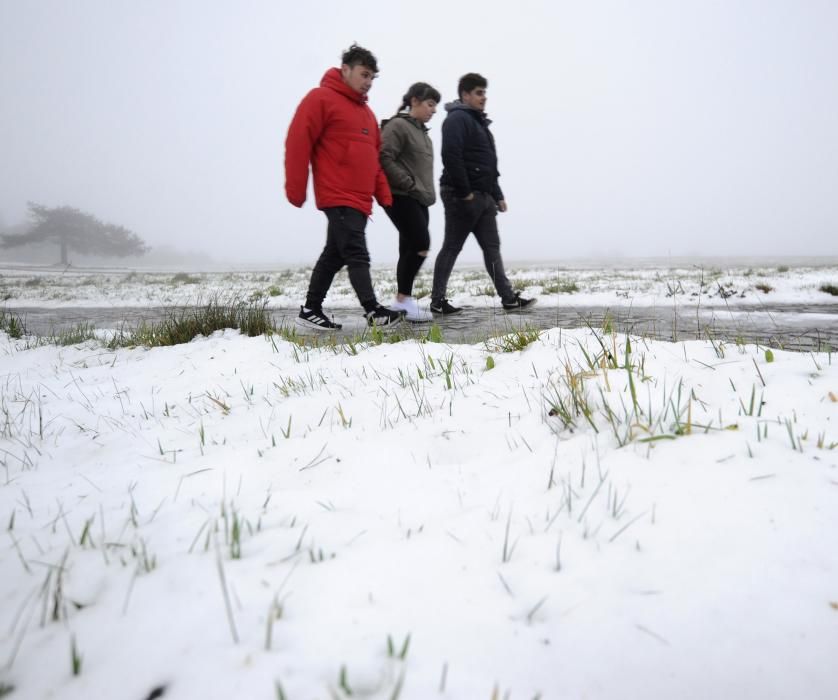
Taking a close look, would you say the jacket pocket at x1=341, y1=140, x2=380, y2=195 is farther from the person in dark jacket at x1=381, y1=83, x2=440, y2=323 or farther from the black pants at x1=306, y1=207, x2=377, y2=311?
the person in dark jacket at x1=381, y1=83, x2=440, y2=323

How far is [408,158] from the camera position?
4961mm

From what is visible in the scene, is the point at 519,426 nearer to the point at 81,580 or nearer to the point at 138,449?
the point at 81,580

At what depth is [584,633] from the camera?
75 centimetres

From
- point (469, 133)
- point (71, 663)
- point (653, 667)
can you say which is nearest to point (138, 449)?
point (71, 663)

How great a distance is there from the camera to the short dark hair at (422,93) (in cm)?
484

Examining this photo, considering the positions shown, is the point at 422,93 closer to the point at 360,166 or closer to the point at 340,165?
the point at 360,166

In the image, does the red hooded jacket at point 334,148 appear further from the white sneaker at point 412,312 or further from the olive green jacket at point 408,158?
the white sneaker at point 412,312

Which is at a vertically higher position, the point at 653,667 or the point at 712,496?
the point at 712,496

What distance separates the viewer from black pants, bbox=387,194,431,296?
498cm

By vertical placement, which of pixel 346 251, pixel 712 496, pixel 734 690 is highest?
pixel 346 251

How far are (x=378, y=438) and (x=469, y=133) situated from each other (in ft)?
14.7

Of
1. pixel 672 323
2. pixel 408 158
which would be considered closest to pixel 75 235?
pixel 408 158

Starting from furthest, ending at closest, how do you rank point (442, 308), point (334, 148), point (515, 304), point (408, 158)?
1. point (515, 304)
2. point (442, 308)
3. point (408, 158)
4. point (334, 148)

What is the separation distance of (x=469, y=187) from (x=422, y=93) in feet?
3.61
